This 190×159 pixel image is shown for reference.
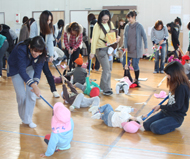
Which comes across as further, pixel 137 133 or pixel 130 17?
pixel 130 17

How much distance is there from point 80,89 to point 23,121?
74.0 inches

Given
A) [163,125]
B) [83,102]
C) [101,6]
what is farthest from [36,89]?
[101,6]

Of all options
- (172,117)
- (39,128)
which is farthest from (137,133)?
(39,128)

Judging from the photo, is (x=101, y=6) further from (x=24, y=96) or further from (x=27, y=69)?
(x=24, y=96)

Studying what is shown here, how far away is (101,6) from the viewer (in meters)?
10.8

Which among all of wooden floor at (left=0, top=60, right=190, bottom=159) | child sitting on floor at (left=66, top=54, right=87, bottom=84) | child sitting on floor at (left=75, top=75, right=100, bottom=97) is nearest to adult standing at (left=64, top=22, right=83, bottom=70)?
child sitting on floor at (left=66, top=54, right=87, bottom=84)

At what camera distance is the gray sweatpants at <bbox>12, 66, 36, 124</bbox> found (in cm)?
281

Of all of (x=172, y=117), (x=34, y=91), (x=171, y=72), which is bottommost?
(x=172, y=117)

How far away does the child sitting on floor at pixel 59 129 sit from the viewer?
7.08ft

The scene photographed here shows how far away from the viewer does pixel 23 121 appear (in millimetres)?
2980

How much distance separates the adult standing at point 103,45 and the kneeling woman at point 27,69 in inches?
62.5

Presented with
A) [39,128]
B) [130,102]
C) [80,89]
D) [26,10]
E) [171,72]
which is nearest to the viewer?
[171,72]

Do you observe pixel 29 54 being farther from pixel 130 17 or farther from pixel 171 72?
pixel 130 17

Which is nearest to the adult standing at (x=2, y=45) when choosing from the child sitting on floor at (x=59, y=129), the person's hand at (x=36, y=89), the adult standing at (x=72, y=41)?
the adult standing at (x=72, y=41)
